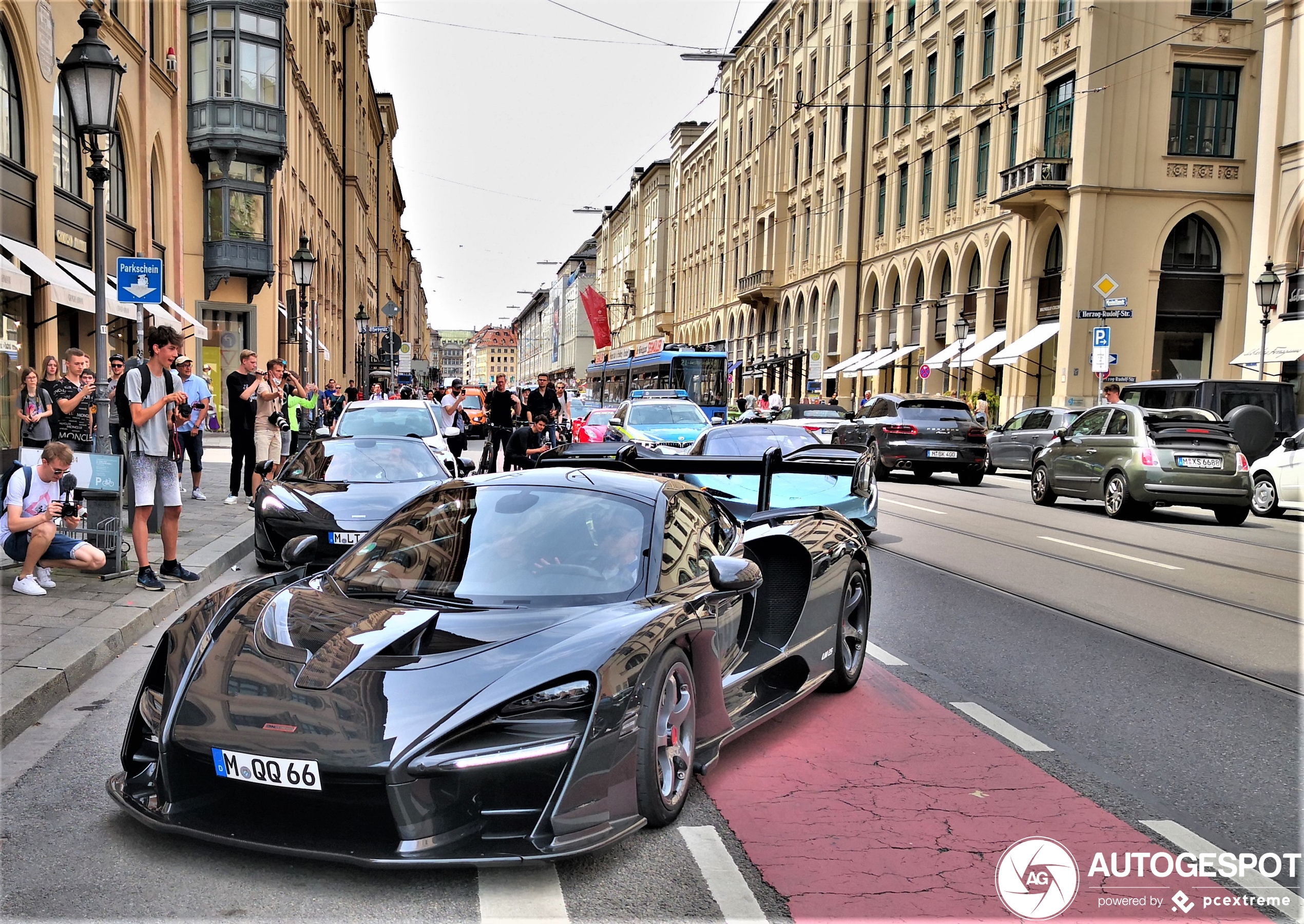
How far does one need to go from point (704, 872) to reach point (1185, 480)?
1338cm

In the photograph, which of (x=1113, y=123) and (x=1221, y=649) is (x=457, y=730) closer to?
(x=1221, y=649)

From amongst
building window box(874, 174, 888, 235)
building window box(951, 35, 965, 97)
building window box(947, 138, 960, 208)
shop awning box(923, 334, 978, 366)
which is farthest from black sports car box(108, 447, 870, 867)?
building window box(874, 174, 888, 235)

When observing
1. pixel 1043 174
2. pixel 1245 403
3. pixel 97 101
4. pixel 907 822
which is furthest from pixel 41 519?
pixel 1043 174

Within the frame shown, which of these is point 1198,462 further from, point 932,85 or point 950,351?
point 932,85

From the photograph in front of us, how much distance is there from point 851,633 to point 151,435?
522cm

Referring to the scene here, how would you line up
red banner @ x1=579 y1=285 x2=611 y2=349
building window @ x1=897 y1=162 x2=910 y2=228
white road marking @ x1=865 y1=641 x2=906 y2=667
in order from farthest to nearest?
red banner @ x1=579 y1=285 x2=611 y2=349 → building window @ x1=897 y1=162 x2=910 y2=228 → white road marking @ x1=865 y1=641 x2=906 y2=667

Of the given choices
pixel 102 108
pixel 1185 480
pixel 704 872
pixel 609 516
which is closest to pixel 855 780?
pixel 704 872

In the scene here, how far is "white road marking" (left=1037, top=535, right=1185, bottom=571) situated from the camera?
1072 cm

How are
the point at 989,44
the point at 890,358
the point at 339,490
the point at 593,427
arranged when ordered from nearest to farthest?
the point at 339,490, the point at 593,427, the point at 989,44, the point at 890,358

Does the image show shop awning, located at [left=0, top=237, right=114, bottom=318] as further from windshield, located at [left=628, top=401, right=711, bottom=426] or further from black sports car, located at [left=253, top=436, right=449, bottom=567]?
black sports car, located at [left=253, top=436, right=449, bottom=567]

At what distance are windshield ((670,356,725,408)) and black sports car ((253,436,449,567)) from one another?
1038 inches

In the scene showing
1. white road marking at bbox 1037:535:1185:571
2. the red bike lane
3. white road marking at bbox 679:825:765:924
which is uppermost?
white road marking at bbox 679:825:765:924

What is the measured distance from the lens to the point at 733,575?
413cm

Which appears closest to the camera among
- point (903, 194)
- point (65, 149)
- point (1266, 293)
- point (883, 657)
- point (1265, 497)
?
point (883, 657)
